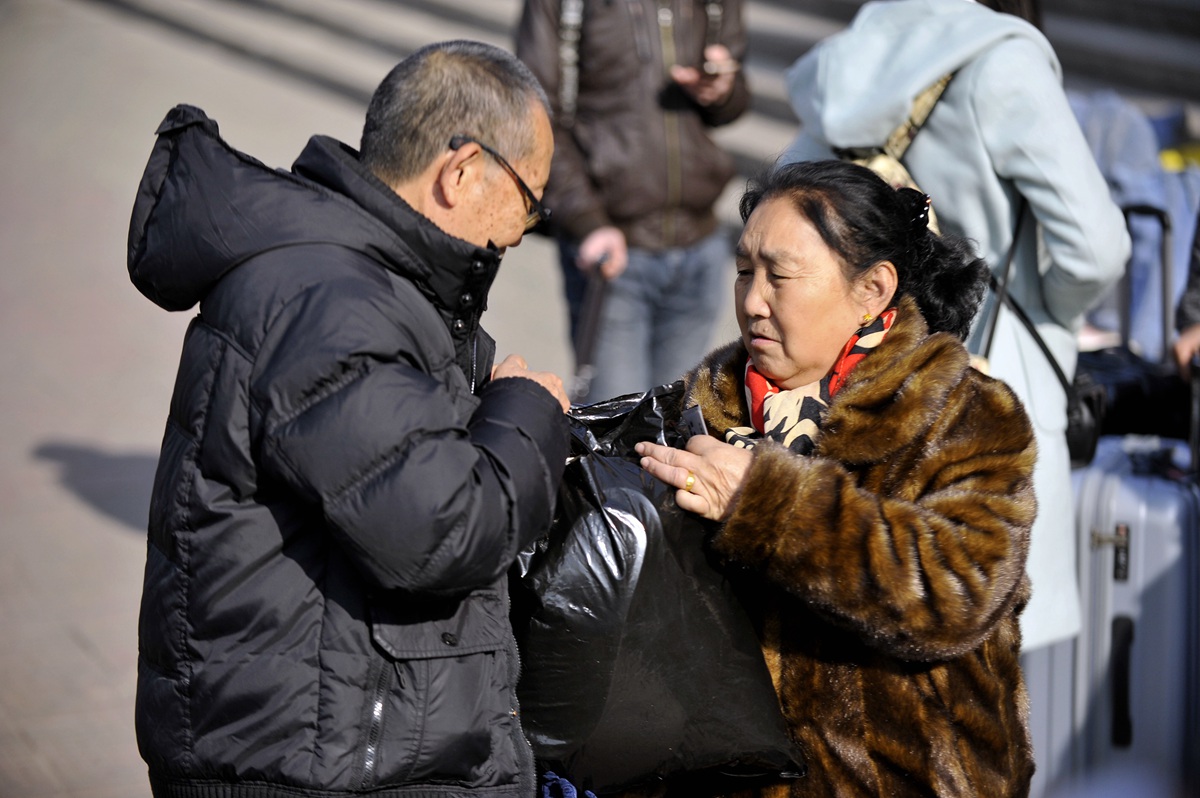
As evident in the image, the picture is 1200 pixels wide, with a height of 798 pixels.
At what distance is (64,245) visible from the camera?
30.4 feet

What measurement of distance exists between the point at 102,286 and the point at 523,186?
284 inches

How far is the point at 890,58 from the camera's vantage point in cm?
345

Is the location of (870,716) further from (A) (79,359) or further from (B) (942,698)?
(A) (79,359)

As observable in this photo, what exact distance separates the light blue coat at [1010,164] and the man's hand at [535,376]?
1483mm

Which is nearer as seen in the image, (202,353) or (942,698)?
(202,353)

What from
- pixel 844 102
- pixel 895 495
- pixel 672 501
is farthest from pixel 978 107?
pixel 672 501

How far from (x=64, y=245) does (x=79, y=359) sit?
2.07 m

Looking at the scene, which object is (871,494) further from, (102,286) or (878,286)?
(102,286)

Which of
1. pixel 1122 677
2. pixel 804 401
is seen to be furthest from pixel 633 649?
pixel 1122 677

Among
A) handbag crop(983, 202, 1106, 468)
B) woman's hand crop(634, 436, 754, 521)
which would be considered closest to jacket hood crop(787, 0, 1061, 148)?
handbag crop(983, 202, 1106, 468)

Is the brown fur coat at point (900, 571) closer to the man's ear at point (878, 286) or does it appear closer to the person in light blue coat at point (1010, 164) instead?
the man's ear at point (878, 286)

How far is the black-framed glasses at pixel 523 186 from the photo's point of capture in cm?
205

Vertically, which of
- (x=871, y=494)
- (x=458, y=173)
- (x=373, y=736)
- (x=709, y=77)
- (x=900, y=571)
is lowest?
(x=373, y=736)

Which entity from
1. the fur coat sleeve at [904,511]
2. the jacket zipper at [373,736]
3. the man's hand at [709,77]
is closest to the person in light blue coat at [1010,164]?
the fur coat sleeve at [904,511]
